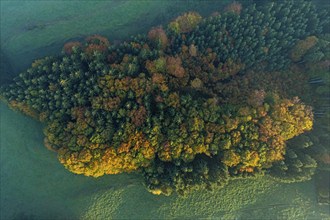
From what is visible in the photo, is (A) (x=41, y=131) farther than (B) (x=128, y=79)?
Yes

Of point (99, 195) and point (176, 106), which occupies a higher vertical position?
point (176, 106)

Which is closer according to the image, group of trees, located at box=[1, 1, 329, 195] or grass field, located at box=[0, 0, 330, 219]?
group of trees, located at box=[1, 1, 329, 195]

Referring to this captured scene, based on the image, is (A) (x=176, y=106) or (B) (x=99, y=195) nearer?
(A) (x=176, y=106)

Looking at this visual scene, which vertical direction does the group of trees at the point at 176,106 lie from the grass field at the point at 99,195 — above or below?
above

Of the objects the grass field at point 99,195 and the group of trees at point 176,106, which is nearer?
the group of trees at point 176,106

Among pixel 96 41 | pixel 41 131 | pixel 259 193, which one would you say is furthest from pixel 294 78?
pixel 41 131

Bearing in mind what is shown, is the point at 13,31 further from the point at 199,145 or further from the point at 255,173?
the point at 255,173

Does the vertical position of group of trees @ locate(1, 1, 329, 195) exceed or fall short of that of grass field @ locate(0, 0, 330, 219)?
it exceeds it

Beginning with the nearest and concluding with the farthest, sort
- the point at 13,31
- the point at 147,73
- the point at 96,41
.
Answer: the point at 147,73
the point at 96,41
the point at 13,31
